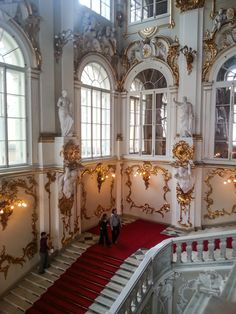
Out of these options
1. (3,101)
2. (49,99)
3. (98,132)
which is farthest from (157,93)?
(3,101)

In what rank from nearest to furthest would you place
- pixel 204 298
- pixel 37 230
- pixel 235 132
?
pixel 204 298 < pixel 37 230 < pixel 235 132

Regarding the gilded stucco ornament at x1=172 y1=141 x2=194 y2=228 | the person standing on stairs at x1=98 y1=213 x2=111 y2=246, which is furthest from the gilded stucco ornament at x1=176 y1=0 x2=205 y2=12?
the person standing on stairs at x1=98 y1=213 x2=111 y2=246

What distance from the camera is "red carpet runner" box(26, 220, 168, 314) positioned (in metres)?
7.32

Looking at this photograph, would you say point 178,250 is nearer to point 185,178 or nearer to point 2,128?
point 185,178

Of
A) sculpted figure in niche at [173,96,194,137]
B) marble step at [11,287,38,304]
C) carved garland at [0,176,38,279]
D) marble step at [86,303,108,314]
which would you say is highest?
sculpted figure in niche at [173,96,194,137]

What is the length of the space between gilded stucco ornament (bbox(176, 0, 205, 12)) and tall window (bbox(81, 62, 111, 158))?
3.71 meters

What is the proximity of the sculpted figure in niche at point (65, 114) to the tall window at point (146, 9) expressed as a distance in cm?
556

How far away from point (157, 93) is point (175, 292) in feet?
24.7

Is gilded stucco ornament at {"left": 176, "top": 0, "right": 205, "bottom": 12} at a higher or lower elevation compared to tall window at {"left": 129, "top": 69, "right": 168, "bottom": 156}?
higher

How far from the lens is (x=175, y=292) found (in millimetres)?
7043

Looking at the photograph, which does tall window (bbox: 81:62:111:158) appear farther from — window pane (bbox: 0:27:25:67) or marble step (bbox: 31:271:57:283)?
marble step (bbox: 31:271:57:283)

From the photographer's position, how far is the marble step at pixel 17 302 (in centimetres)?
738

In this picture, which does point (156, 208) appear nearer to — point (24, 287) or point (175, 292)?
point (175, 292)

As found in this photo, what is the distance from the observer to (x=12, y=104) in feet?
26.5
